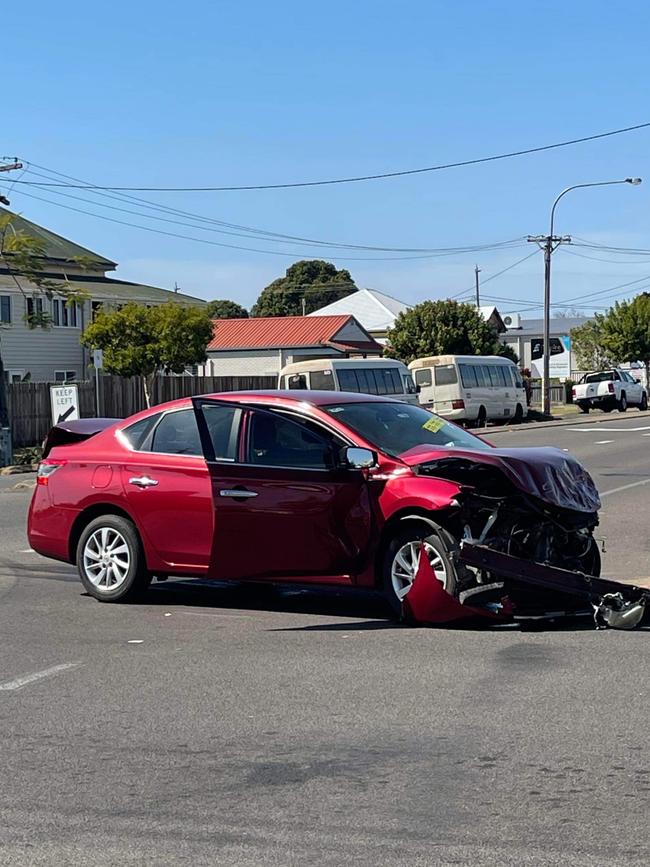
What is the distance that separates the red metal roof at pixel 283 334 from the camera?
2633 inches

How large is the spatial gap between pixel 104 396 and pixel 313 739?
115 feet

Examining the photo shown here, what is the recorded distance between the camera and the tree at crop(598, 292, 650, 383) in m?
72.8

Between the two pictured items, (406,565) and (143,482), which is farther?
(143,482)

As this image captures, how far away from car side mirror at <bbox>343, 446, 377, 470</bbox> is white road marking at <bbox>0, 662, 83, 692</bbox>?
7.73 feet

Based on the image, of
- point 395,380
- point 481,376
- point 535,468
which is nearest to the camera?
point 535,468

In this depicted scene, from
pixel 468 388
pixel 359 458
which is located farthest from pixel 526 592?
pixel 468 388

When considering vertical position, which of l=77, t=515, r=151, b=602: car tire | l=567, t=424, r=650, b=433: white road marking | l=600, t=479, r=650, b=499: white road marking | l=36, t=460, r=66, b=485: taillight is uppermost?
l=36, t=460, r=66, b=485: taillight

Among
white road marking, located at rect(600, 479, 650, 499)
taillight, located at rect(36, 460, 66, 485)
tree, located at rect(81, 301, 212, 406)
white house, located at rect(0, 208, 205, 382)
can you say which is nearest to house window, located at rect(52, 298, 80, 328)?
white house, located at rect(0, 208, 205, 382)

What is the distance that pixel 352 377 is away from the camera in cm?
3888

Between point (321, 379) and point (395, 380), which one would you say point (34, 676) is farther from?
point (395, 380)

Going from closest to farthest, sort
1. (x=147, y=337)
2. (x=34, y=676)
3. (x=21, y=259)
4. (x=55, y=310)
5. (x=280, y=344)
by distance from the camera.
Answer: (x=34, y=676)
(x=21, y=259)
(x=147, y=337)
(x=55, y=310)
(x=280, y=344)

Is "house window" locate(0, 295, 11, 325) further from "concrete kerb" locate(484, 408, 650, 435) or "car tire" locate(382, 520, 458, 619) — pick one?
"car tire" locate(382, 520, 458, 619)

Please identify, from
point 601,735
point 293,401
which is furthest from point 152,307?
point 601,735

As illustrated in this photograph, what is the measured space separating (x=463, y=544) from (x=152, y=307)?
143 ft
